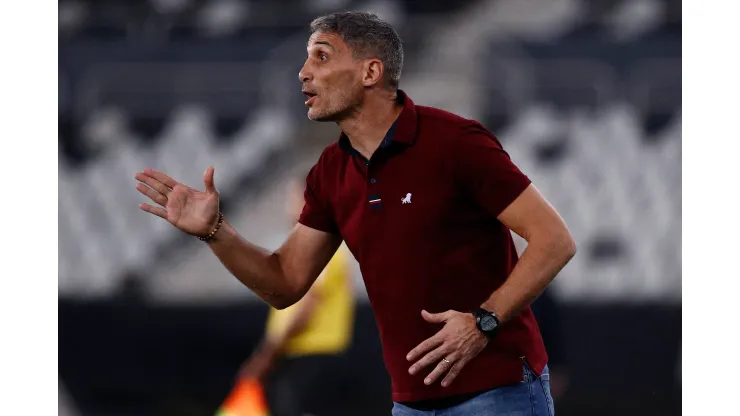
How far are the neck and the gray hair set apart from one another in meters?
0.08

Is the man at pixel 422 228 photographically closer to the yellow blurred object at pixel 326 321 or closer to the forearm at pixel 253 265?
the forearm at pixel 253 265

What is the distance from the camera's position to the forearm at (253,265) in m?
3.42

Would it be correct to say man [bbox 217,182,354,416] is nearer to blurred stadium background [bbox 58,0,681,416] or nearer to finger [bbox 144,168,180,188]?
finger [bbox 144,168,180,188]

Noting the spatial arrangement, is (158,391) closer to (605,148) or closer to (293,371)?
(293,371)

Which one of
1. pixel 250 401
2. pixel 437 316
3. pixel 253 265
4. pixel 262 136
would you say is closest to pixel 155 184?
pixel 253 265

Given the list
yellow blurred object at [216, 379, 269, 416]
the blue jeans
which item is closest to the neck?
the blue jeans

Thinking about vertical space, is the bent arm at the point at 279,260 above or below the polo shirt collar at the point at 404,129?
below

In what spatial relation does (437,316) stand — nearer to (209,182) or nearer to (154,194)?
(209,182)

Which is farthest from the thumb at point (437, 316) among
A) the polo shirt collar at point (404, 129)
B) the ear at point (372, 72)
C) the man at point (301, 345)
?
the man at point (301, 345)

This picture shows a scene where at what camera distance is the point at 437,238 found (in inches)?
122

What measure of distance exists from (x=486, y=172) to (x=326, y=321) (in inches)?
138

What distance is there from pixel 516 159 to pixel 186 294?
351cm

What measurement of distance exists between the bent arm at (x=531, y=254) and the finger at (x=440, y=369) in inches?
7.4

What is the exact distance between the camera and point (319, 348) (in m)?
6.39
